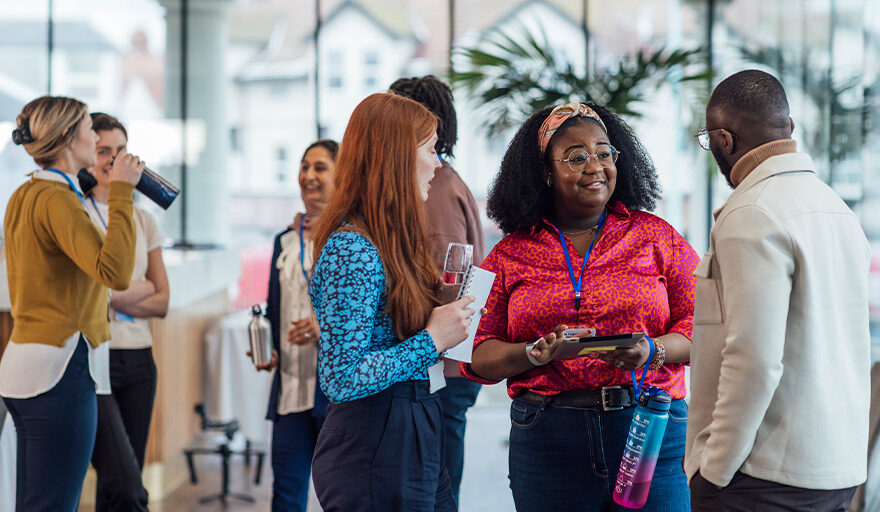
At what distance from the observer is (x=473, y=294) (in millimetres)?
1774

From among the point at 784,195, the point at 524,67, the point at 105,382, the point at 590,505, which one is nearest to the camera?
the point at 784,195

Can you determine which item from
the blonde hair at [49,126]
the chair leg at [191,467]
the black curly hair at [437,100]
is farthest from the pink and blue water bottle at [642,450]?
the chair leg at [191,467]

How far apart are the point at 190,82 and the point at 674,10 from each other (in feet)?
14.2

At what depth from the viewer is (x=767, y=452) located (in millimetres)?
1448

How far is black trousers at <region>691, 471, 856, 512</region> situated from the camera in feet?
4.76

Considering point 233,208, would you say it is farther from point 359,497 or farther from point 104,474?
point 359,497

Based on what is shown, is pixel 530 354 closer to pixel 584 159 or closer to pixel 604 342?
pixel 604 342

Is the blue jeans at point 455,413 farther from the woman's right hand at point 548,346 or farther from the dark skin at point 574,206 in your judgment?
the woman's right hand at point 548,346

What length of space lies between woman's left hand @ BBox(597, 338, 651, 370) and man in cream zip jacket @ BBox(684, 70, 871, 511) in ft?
0.54

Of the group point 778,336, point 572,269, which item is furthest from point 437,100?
point 778,336

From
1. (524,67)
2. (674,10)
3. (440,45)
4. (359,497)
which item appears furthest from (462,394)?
(674,10)

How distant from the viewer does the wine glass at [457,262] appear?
1.73m

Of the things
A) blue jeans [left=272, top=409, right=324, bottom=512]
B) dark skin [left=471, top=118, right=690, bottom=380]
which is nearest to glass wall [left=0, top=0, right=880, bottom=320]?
blue jeans [left=272, top=409, right=324, bottom=512]

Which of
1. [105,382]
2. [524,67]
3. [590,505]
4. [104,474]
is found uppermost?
[524,67]
